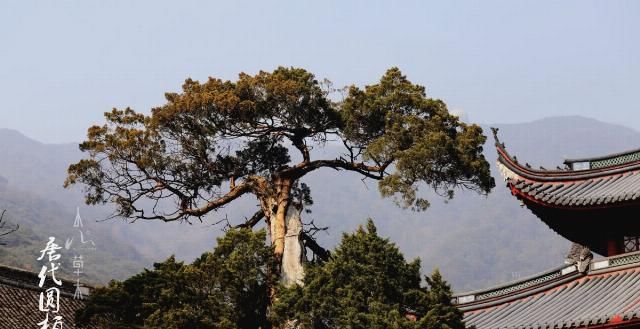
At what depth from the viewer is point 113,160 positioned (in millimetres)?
22547

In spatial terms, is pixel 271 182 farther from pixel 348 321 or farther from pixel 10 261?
pixel 10 261

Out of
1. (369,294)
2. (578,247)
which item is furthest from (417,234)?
(369,294)

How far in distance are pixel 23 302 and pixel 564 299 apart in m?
13.0

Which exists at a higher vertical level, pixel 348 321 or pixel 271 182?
pixel 271 182

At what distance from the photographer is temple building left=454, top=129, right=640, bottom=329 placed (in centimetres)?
1596

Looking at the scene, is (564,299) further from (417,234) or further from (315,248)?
(417,234)

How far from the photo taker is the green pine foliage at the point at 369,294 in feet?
46.6

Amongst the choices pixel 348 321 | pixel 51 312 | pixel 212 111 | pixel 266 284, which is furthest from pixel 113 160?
pixel 348 321

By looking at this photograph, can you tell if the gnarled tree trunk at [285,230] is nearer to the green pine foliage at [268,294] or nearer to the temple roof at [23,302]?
the green pine foliage at [268,294]

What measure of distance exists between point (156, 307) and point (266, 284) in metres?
2.89

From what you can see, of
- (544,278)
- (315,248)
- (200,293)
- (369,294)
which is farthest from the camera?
(315,248)

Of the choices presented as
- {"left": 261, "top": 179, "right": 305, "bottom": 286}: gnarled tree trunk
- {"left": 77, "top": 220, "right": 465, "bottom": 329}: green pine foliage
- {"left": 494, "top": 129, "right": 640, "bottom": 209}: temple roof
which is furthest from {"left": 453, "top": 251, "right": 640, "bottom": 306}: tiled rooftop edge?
{"left": 261, "top": 179, "right": 305, "bottom": 286}: gnarled tree trunk

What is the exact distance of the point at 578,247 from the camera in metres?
17.4

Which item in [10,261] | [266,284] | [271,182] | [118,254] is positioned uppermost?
[118,254]
